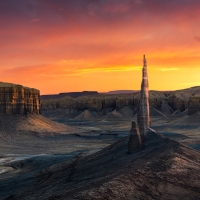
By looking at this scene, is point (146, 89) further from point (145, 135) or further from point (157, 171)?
point (157, 171)

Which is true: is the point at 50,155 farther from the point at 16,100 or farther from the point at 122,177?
the point at 16,100

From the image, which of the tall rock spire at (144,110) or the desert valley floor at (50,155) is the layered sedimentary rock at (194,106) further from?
the tall rock spire at (144,110)

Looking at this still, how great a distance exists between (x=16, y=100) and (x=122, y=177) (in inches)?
2909

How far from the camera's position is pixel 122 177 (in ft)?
81.1

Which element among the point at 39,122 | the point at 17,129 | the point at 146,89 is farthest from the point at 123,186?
the point at 39,122

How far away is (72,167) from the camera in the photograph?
1535 inches

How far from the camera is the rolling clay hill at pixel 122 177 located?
77.0 feet

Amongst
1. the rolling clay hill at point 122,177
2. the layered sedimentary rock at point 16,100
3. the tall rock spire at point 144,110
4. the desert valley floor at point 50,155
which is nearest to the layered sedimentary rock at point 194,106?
the desert valley floor at point 50,155

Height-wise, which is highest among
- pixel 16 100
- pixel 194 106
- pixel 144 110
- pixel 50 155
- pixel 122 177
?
pixel 16 100

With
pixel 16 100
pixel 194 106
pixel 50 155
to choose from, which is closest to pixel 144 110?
pixel 50 155

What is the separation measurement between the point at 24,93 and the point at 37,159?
1852 inches

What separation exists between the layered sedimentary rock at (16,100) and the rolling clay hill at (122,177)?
53822mm

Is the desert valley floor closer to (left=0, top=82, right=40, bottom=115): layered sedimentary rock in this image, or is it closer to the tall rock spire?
(left=0, top=82, right=40, bottom=115): layered sedimentary rock

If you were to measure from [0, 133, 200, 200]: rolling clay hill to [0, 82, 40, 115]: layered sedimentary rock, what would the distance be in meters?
53.8
